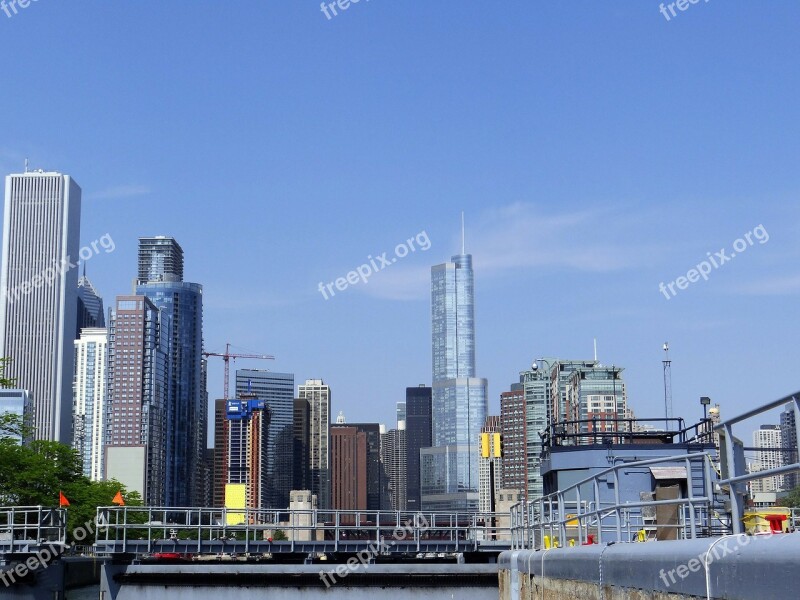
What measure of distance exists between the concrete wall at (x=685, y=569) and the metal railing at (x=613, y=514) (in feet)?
1.60

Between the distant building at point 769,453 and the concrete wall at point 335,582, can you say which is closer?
the distant building at point 769,453

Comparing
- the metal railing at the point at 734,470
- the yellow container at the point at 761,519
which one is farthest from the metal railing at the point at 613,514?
the yellow container at the point at 761,519

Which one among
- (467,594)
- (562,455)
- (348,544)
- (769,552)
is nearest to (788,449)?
(769,552)

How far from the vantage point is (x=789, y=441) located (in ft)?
29.1

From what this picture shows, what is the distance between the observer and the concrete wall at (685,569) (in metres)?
8.26

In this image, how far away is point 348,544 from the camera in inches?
1507

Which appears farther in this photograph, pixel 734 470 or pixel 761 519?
pixel 761 519

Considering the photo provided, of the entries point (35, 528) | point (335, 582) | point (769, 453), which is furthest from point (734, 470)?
point (35, 528)

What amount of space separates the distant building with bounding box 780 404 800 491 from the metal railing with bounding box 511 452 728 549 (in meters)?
0.77

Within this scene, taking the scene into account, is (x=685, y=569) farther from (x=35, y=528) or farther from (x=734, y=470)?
(x=35, y=528)

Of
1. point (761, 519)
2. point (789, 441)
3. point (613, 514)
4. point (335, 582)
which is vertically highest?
point (789, 441)

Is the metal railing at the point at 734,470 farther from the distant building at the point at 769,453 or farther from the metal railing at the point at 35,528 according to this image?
the metal railing at the point at 35,528

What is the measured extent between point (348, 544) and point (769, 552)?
102ft

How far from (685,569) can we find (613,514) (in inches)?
353
